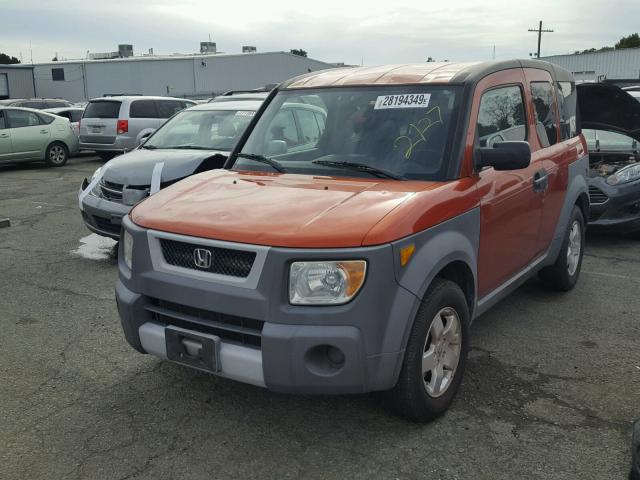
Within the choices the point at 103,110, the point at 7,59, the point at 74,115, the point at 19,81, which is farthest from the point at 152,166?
the point at 7,59

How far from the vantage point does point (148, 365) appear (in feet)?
13.9

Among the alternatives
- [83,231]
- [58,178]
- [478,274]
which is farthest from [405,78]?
[58,178]

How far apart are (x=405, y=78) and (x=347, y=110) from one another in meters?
0.43

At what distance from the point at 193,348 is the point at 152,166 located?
13.6 feet

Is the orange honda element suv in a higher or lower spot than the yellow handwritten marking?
lower

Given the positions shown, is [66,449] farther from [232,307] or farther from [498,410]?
[498,410]

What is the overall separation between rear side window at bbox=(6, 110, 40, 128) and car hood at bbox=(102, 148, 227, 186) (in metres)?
9.67

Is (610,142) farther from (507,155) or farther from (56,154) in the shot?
(56,154)

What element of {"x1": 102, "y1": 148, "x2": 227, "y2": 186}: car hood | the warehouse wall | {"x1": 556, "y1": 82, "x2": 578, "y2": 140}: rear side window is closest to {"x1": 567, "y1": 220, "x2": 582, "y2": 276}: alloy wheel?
{"x1": 556, "y1": 82, "x2": 578, "y2": 140}: rear side window

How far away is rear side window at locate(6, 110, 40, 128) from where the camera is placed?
15391 mm

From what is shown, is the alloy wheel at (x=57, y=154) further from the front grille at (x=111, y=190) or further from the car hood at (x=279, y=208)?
the car hood at (x=279, y=208)

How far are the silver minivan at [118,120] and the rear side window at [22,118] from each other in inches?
49.3

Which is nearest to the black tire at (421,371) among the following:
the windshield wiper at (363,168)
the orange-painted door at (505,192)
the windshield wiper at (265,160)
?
the orange-painted door at (505,192)

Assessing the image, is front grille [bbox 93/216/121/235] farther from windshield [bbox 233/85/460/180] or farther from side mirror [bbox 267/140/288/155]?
side mirror [bbox 267/140/288/155]
